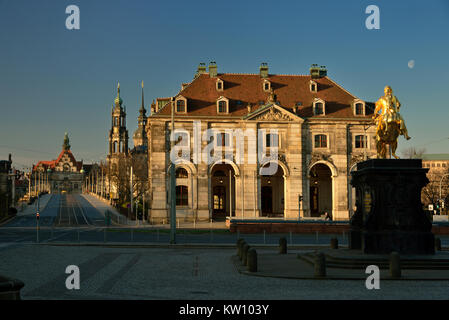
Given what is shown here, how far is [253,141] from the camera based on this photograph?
60.2 meters

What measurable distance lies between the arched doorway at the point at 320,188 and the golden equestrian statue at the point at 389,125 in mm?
43614

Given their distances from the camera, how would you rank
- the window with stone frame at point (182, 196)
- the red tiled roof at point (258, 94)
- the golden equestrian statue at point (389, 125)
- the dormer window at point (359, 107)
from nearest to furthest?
1. the golden equestrian statue at point (389, 125)
2. the window with stone frame at point (182, 196)
3. the red tiled roof at point (258, 94)
4. the dormer window at point (359, 107)

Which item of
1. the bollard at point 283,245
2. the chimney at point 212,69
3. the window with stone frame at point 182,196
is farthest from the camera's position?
the chimney at point 212,69

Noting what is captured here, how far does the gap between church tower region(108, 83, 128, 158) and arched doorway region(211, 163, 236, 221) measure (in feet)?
381

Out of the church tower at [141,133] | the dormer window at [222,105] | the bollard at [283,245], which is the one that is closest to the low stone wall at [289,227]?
the dormer window at [222,105]

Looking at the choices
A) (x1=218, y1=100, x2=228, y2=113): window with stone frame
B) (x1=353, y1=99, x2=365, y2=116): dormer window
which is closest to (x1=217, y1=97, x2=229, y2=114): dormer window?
(x1=218, y1=100, x2=228, y2=113): window with stone frame

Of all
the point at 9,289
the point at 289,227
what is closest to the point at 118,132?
the point at 289,227

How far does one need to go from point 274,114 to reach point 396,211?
39373 mm

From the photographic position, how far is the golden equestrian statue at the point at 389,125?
2450cm

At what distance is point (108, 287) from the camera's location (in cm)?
1656

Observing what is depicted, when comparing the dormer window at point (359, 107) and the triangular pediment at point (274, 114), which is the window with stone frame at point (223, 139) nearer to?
the triangular pediment at point (274, 114)

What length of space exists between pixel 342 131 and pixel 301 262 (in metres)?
40.5

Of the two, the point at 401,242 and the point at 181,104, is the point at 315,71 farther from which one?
the point at 401,242
